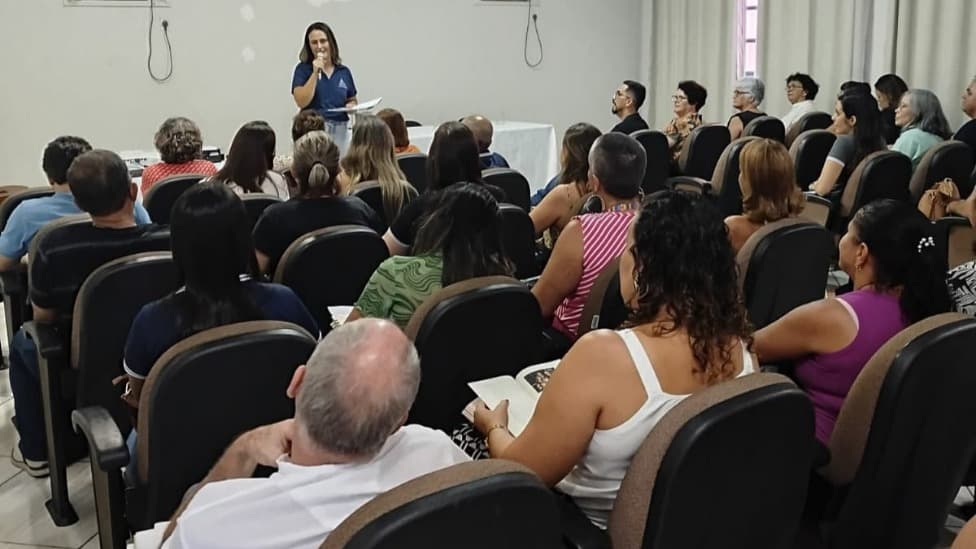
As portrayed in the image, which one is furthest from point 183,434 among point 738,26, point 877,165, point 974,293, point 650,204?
point 738,26

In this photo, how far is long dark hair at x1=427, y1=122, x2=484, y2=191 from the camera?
136 inches

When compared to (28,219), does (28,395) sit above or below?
below

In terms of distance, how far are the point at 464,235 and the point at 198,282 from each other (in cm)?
70

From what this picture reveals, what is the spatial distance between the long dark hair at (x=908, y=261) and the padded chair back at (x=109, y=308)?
1738 mm

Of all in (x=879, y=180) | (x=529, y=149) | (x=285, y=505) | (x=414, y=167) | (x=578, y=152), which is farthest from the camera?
(x=529, y=149)

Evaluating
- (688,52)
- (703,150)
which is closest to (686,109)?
(703,150)

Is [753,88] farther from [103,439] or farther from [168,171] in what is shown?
[103,439]

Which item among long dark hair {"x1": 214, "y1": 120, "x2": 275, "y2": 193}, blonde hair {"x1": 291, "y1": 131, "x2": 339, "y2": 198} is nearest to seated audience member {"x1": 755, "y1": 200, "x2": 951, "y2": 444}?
blonde hair {"x1": 291, "y1": 131, "x2": 339, "y2": 198}

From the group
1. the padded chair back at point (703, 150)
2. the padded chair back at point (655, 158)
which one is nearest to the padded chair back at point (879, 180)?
the padded chair back at point (655, 158)

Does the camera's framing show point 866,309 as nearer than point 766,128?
Yes

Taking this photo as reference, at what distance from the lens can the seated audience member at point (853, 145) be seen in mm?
5145

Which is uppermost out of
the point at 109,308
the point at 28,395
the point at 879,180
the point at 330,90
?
the point at 330,90

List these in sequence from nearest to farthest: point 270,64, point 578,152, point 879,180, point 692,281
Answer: point 692,281 < point 578,152 < point 879,180 < point 270,64

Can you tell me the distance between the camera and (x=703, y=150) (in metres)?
6.00
